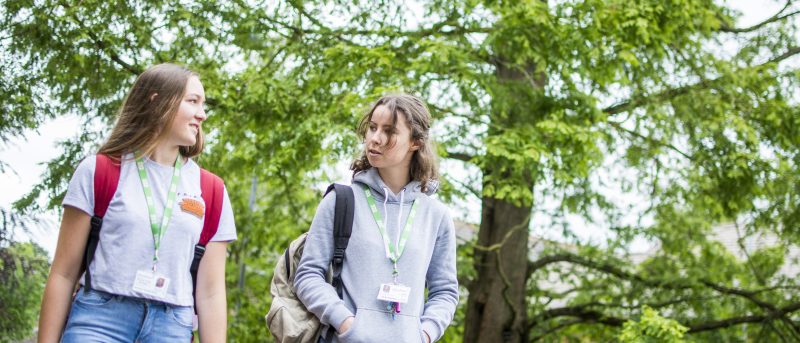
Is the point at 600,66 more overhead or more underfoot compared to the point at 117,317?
more overhead

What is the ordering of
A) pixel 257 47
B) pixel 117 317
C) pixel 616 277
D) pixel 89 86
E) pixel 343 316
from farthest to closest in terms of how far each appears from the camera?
pixel 616 277, pixel 257 47, pixel 89 86, pixel 343 316, pixel 117 317

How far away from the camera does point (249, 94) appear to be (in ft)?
29.6

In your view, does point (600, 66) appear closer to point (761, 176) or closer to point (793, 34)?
point (761, 176)

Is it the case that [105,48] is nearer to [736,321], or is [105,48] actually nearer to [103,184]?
[103,184]

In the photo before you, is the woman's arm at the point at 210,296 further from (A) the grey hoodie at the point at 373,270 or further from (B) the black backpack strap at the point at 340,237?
(B) the black backpack strap at the point at 340,237

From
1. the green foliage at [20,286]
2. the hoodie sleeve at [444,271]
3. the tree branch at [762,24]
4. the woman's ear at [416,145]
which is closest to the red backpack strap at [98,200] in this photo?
the woman's ear at [416,145]

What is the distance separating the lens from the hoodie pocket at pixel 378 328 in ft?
10.3

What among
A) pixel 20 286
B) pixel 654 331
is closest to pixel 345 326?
pixel 20 286

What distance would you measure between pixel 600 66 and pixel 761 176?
2704 mm

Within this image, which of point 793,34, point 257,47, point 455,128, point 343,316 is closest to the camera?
point 343,316

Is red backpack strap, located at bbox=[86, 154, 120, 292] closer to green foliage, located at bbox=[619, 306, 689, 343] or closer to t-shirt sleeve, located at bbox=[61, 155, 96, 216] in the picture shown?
t-shirt sleeve, located at bbox=[61, 155, 96, 216]

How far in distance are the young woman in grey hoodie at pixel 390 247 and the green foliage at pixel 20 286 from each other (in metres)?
3.70

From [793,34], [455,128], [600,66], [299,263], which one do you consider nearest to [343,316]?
[299,263]

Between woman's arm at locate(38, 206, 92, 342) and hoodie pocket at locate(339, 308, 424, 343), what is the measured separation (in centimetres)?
87
